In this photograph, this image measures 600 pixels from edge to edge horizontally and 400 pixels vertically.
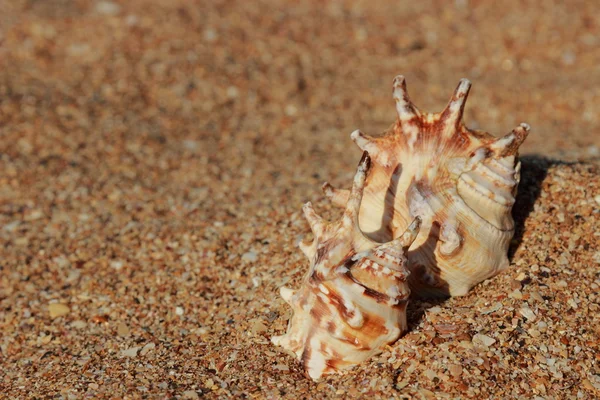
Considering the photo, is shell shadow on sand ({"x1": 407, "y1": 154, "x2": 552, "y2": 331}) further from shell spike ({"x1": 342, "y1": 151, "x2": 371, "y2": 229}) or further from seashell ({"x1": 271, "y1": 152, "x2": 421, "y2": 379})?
shell spike ({"x1": 342, "y1": 151, "x2": 371, "y2": 229})

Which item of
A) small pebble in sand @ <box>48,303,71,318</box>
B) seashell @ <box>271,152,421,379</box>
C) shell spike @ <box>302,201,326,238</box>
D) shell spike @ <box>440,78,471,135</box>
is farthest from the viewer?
small pebble in sand @ <box>48,303,71,318</box>

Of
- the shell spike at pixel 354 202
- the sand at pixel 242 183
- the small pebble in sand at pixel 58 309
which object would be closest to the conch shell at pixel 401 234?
the shell spike at pixel 354 202

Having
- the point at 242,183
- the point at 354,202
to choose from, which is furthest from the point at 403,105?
the point at 242,183

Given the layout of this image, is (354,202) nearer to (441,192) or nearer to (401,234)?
(401,234)

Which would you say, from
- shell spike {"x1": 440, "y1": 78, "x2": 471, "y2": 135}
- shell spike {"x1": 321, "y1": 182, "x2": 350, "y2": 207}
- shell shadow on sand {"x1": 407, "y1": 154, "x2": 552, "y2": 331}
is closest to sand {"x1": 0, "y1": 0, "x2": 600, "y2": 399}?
shell shadow on sand {"x1": 407, "y1": 154, "x2": 552, "y2": 331}

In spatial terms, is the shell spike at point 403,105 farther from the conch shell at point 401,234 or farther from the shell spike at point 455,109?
the shell spike at point 455,109

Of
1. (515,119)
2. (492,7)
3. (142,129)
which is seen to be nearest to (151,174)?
(142,129)

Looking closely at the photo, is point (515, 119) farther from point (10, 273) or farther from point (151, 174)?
point (10, 273)
